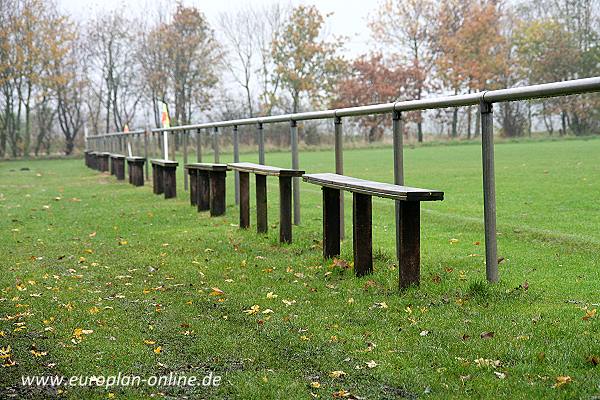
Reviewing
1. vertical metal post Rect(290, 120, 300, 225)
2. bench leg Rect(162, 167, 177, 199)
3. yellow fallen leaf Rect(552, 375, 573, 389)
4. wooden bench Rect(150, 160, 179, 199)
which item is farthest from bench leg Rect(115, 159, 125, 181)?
yellow fallen leaf Rect(552, 375, 573, 389)

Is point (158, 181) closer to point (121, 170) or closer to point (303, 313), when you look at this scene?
point (121, 170)

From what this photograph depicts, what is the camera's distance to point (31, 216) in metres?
11.7

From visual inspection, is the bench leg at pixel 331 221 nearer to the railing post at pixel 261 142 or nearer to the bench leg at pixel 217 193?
the railing post at pixel 261 142

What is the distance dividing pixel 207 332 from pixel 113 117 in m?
50.1

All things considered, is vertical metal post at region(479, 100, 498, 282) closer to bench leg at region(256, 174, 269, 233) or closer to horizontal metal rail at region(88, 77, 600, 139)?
horizontal metal rail at region(88, 77, 600, 139)

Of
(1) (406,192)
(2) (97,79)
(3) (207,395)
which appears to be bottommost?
(3) (207,395)

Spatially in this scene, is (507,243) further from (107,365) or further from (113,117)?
(113,117)

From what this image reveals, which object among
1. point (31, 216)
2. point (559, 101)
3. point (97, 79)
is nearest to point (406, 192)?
point (31, 216)

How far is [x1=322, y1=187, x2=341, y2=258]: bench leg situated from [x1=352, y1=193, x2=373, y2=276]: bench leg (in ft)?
2.21

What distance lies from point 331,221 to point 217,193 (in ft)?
14.2

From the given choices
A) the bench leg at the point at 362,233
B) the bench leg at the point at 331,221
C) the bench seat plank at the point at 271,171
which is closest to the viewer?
the bench leg at the point at 362,233

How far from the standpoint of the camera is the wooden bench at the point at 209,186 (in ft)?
35.0

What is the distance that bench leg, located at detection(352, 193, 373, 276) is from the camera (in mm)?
5871

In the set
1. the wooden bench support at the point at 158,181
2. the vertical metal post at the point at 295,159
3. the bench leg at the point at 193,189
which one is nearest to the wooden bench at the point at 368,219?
the vertical metal post at the point at 295,159
